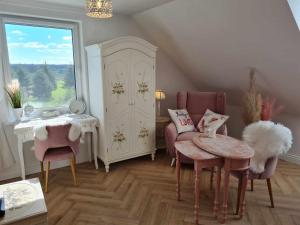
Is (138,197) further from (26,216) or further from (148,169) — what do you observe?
(26,216)

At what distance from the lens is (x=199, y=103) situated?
3781 mm

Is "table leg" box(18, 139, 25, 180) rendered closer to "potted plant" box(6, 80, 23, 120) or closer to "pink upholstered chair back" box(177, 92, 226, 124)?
"potted plant" box(6, 80, 23, 120)

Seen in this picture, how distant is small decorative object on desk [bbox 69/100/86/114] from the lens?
351 cm

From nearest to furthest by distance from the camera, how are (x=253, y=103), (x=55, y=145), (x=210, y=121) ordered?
(x=55, y=145) → (x=253, y=103) → (x=210, y=121)

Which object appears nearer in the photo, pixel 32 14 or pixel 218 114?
pixel 32 14

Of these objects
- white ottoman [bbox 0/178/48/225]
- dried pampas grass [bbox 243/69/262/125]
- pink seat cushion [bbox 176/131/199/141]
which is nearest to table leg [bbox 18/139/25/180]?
white ottoman [bbox 0/178/48/225]

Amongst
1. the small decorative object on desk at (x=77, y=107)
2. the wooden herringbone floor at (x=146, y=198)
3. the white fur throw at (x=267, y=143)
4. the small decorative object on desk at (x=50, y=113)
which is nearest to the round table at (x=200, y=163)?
the wooden herringbone floor at (x=146, y=198)

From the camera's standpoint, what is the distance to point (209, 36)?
315 centimetres

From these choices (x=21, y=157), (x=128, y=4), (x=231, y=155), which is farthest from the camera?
(x=128, y=4)

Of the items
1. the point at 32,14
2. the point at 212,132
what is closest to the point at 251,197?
the point at 212,132

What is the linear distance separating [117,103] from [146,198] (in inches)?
52.5

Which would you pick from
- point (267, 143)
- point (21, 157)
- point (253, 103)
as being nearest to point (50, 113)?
point (21, 157)

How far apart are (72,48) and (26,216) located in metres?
2.53

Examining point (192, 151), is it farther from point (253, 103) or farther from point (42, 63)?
point (42, 63)
